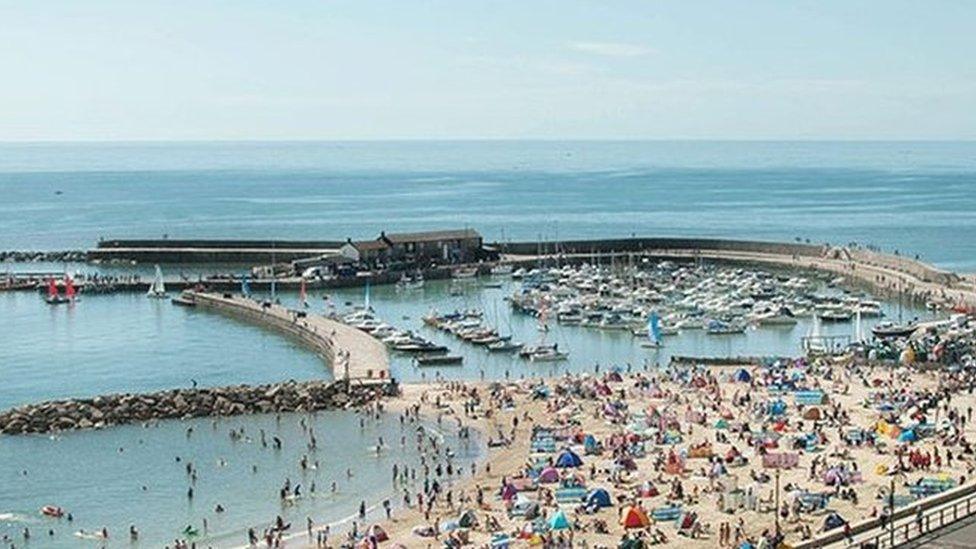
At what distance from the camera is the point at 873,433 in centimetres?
4078

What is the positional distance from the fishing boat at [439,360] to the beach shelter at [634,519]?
28.6 meters

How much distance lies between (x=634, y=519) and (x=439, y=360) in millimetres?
29349

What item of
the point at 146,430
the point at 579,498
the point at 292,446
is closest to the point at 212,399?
the point at 146,430

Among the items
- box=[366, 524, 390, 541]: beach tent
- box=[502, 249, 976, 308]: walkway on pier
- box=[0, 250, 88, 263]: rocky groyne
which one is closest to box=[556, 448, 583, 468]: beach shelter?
box=[366, 524, 390, 541]: beach tent

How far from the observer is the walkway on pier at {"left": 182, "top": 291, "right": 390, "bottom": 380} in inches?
2186

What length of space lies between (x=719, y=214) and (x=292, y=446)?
5141 inches

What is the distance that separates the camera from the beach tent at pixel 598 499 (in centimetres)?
3416

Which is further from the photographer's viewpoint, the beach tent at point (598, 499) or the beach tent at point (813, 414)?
the beach tent at point (813, 414)

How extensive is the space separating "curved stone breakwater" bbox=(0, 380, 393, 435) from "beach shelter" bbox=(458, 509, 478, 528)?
53.1ft

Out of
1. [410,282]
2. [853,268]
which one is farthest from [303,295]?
Result: [853,268]

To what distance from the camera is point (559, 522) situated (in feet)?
105

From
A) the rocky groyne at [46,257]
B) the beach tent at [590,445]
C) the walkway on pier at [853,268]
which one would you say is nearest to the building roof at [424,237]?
the walkway on pier at [853,268]

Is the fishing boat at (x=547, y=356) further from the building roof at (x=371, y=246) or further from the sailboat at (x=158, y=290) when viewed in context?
the sailboat at (x=158, y=290)

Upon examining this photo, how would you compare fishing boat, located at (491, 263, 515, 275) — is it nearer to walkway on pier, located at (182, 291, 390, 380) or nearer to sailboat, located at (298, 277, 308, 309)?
sailboat, located at (298, 277, 308, 309)
